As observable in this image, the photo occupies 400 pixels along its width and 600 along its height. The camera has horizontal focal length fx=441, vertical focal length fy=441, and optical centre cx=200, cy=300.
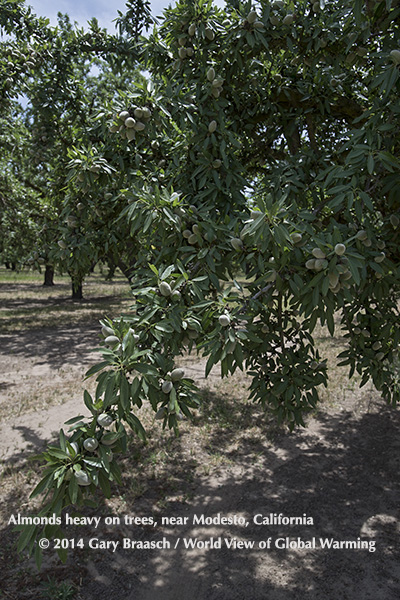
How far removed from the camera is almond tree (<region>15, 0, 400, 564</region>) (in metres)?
1.66

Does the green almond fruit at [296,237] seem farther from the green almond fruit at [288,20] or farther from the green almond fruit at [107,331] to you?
Answer: the green almond fruit at [288,20]

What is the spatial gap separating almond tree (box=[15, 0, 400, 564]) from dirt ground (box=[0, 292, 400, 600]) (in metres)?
0.85

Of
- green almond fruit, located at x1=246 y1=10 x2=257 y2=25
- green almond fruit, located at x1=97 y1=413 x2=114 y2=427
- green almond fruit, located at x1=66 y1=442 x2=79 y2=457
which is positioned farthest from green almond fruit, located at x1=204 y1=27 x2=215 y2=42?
green almond fruit, located at x1=66 y1=442 x2=79 y2=457

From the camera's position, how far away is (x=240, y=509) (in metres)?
3.60

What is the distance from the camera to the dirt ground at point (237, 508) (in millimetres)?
2789

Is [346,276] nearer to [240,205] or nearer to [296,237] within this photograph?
[296,237]

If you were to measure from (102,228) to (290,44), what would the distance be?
1.75 meters

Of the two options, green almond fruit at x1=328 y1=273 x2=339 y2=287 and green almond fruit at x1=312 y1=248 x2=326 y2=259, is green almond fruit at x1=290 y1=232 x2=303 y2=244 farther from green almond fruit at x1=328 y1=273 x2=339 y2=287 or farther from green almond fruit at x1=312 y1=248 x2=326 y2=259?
green almond fruit at x1=328 y1=273 x2=339 y2=287

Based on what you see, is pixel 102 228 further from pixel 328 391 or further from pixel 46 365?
pixel 46 365

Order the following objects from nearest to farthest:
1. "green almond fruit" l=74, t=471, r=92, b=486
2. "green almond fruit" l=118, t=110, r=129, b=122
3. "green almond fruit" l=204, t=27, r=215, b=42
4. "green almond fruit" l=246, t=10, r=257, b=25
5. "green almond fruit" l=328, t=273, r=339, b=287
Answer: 1. "green almond fruit" l=74, t=471, r=92, b=486
2. "green almond fruit" l=328, t=273, r=339, b=287
3. "green almond fruit" l=118, t=110, r=129, b=122
4. "green almond fruit" l=246, t=10, r=257, b=25
5. "green almond fruit" l=204, t=27, r=215, b=42

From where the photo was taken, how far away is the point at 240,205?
7.98ft

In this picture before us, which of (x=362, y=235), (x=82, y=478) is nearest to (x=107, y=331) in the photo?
(x=82, y=478)

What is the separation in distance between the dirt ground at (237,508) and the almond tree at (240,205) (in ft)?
2.79

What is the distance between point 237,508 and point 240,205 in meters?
2.52
